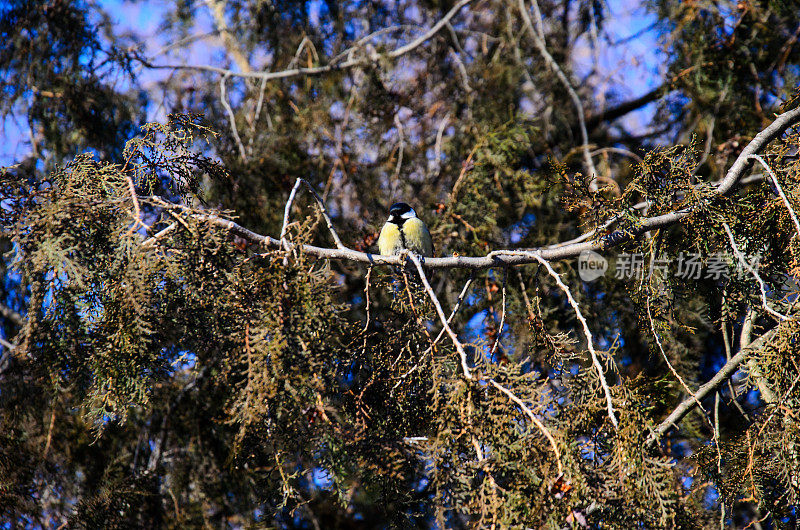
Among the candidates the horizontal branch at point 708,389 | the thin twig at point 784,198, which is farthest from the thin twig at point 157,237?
the thin twig at point 784,198

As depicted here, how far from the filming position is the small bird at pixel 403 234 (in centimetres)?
427

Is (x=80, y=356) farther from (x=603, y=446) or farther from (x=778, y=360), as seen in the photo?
(x=778, y=360)

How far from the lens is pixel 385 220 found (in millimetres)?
4680

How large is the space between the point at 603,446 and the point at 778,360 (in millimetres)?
719

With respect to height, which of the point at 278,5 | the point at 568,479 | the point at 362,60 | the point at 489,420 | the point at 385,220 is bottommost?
the point at 568,479

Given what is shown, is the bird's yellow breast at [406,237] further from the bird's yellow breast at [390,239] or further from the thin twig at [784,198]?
the thin twig at [784,198]

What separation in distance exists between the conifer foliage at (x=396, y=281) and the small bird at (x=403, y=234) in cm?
11

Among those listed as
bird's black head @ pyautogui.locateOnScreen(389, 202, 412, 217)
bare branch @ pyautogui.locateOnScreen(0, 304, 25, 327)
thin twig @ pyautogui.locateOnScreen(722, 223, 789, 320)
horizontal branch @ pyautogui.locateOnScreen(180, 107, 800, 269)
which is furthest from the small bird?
bare branch @ pyautogui.locateOnScreen(0, 304, 25, 327)

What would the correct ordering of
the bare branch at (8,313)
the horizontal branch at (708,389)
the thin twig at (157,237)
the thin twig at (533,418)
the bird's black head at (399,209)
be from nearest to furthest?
the thin twig at (533,418) < the thin twig at (157,237) < the horizontal branch at (708,389) < the bare branch at (8,313) < the bird's black head at (399,209)

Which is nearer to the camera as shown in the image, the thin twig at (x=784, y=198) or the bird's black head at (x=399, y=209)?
the thin twig at (x=784, y=198)

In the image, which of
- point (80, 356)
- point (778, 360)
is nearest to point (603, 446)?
point (778, 360)

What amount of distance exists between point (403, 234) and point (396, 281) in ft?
5.56

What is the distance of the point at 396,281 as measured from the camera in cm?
261

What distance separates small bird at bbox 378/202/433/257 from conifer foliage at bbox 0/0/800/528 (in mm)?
112
